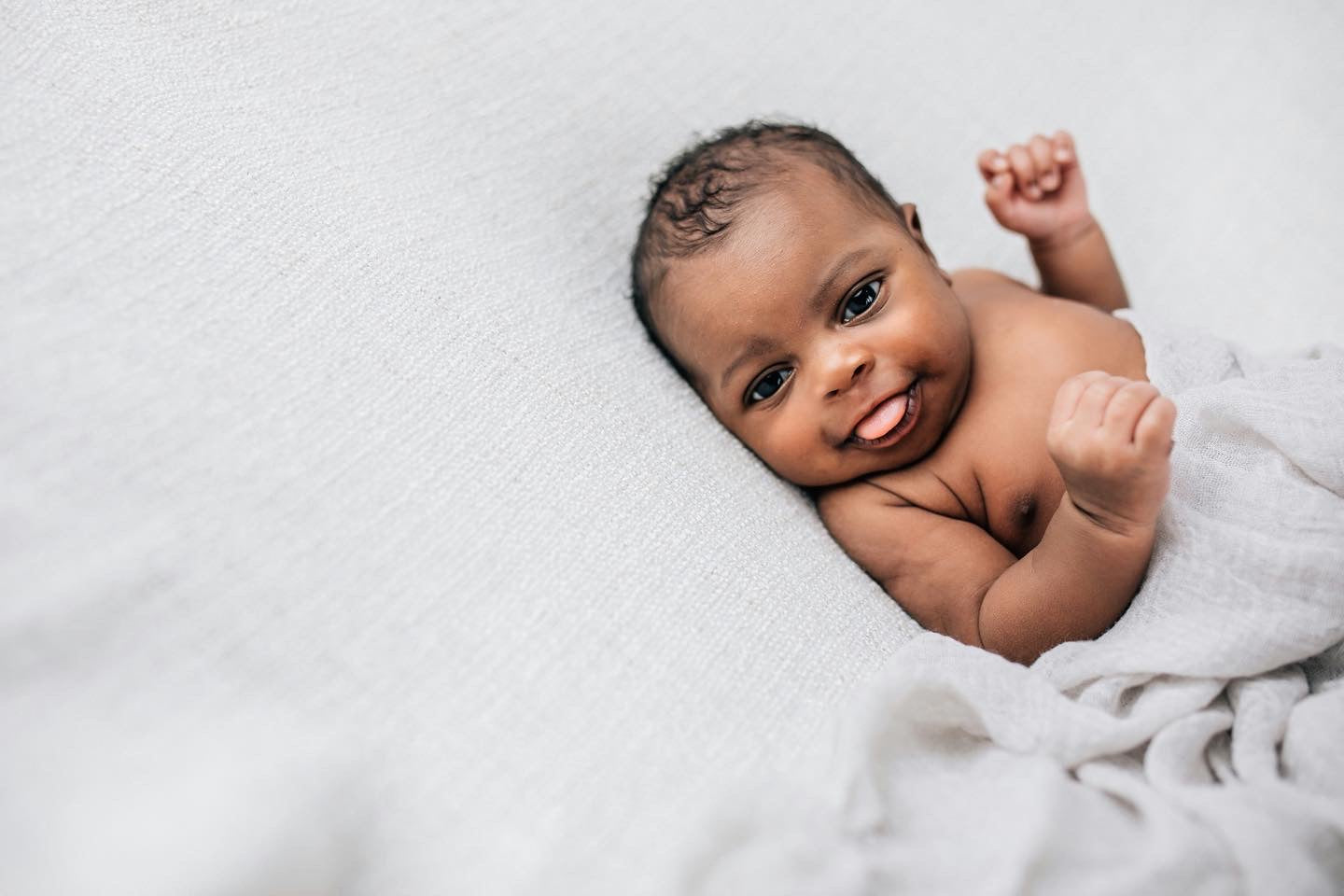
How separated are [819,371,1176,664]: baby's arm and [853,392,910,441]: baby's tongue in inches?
3.1

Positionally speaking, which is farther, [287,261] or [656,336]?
[656,336]

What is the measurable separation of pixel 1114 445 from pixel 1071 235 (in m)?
Answer: 0.66

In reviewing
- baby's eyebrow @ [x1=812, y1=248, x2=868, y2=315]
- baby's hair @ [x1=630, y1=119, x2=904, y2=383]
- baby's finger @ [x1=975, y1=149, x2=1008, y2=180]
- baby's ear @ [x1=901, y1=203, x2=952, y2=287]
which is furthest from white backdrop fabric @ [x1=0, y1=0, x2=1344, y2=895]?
baby's finger @ [x1=975, y1=149, x2=1008, y2=180]

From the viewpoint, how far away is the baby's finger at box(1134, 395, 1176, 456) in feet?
2.50

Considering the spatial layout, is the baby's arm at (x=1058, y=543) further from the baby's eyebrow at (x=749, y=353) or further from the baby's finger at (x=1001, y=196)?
the baby's finger at (x=1001, y=196)

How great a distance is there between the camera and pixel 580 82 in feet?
4.12

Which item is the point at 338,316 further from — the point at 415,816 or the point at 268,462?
the point at 415,816

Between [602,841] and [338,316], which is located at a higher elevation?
[338,316]

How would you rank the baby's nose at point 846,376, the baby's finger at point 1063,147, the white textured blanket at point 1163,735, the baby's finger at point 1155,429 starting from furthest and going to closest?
1. the baby's finger at point 1063,147
2. the baby's nose at point 846,376
3. the baby's finger at point 1155,429
4. the white textured blanket at point 1163,735

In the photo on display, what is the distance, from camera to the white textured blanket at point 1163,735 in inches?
25.0

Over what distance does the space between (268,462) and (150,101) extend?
1.23ft

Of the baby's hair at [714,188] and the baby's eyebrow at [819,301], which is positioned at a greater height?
the baby's hair at [714,188]

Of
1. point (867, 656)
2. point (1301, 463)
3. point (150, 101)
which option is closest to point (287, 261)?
point (150, 101)

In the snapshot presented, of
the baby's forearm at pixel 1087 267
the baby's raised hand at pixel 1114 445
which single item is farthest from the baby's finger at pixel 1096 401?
the baby's forearm at pixel 1087 267
